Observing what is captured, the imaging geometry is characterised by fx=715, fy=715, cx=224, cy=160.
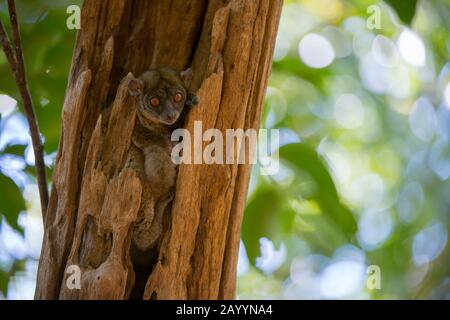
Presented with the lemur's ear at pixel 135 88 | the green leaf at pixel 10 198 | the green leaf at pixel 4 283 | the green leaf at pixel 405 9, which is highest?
the green leaf at pixel 405 9

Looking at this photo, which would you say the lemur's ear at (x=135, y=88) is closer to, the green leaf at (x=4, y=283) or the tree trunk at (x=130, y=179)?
the tree trunk at (x=130, y=179)

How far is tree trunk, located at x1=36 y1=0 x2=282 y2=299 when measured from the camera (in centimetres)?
283

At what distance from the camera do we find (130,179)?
9.37 feet

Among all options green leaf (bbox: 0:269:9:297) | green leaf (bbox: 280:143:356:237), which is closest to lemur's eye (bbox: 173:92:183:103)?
green leaf (bbox: 280:143:356:237)

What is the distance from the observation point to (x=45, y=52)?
3.77 m

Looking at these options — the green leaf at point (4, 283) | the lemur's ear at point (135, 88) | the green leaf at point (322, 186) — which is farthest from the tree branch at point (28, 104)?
the green leaf at point (322, 186)

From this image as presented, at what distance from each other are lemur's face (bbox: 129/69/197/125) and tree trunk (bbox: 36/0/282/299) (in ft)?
0.17

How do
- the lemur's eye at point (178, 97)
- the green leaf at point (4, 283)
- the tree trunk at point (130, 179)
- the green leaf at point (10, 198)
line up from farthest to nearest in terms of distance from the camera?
the green leaf at point (4, 283) → the green leaf at point (10, 198) → the lemur's eye at point (178, 97) → the tree trunk at point (130, 179)

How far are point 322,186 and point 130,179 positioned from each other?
1.24 metres

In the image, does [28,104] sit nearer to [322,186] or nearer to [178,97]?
[178,97]

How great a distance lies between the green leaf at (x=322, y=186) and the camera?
371 centimetres

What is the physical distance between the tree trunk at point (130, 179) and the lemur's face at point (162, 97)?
5 cm

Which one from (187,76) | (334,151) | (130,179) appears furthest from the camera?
(334,151)

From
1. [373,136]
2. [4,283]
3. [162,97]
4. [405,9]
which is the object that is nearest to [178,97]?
[162,97]
